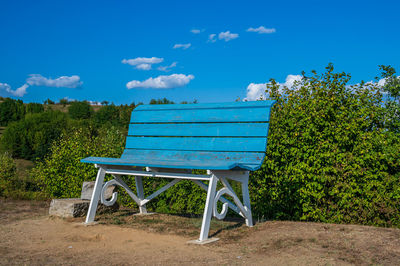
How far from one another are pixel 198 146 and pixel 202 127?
0.24 metres

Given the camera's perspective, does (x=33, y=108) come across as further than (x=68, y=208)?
Yes

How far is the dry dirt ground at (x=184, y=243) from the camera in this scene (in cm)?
325

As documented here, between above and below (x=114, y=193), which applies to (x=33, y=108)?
above

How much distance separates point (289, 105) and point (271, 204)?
1450 millimetres

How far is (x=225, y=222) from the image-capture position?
487 cm

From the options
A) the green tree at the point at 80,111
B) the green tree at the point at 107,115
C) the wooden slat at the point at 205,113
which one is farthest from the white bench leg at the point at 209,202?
the green tree at the point at 80,111

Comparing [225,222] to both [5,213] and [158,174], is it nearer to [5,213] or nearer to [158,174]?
[158,174]

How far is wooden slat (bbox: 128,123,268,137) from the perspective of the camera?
14.3 feet

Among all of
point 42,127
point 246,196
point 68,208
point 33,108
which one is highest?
point 33,108

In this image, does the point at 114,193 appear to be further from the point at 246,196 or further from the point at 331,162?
the point at 331,162

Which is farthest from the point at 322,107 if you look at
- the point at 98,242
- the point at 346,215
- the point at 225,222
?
the point at 98,242

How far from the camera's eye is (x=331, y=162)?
506 centimetres

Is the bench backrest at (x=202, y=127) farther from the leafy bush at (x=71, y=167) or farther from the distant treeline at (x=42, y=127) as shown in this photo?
the distant treeline at (x=42, y=127)

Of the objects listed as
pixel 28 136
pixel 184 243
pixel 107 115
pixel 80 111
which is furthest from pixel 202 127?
pixel 80 111
